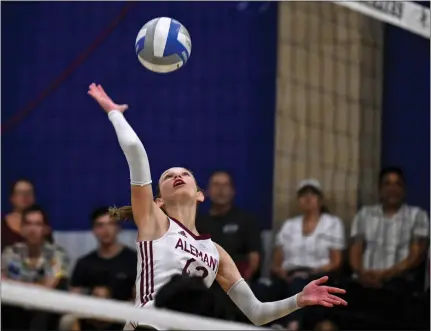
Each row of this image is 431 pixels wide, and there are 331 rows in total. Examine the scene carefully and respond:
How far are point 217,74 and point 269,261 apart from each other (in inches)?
76.3

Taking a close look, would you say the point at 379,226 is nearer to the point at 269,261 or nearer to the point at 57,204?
the point at 269,261

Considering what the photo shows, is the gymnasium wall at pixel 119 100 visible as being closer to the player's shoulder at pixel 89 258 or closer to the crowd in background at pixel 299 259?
the crowd in background at pixel 299 259

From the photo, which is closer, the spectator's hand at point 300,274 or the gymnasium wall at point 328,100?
the spectator's hand at point 300,274

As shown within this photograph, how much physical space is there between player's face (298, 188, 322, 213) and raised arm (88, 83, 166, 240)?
3.69 meters

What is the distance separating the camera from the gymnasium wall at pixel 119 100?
1103cm

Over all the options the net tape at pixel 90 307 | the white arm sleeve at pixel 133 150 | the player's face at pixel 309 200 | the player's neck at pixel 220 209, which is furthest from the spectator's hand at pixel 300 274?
the net tape at pixel 90 307

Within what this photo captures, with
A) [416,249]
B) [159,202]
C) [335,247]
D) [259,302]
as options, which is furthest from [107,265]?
[259,302]

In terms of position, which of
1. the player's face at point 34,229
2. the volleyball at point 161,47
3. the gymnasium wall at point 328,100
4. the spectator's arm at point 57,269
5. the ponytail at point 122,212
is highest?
the gymnasium wall at point 328,100

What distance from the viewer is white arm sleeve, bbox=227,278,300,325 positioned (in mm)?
6371

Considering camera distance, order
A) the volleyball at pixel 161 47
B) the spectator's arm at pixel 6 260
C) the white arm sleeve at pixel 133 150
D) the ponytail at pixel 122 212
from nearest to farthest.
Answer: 1. the white arm sleeve at pixel 133 150
2. the ponytail at pixel 122 212
3. the volleyball at pixel 161 47
4. the spectator's arm at pixel 6 260

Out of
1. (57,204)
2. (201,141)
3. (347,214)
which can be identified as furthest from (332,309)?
(57,204)

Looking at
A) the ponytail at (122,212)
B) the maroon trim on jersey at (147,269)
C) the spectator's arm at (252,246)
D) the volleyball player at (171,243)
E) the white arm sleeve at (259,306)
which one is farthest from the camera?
the spectator's arm at (252,246)

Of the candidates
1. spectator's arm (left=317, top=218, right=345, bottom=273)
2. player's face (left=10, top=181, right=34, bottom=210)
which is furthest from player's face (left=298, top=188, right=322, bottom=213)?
player's face (left=10, top=181, right=34, bottom=210)

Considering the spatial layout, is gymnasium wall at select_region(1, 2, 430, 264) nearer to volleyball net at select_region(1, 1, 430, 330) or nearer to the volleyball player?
volleyball net at select_region(1, 1, 430, 330)
